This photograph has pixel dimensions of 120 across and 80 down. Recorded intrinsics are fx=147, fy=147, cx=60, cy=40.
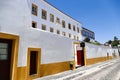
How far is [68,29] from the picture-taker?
36.8 meters

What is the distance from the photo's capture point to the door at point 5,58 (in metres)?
9.89

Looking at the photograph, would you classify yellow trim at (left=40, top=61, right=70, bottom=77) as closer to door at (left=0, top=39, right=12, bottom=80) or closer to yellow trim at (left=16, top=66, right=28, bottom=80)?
yellow trim at (left=16, top=66, right=28, bottom=80)

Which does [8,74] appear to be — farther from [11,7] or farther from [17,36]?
[11,7]

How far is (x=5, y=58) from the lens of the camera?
10.2 metres

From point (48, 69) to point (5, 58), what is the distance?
17.3 feet

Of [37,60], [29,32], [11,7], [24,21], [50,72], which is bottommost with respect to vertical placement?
[50,72]

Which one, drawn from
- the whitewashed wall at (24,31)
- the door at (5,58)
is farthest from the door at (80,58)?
the door at (5,58)

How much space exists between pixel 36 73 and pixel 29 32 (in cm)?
368

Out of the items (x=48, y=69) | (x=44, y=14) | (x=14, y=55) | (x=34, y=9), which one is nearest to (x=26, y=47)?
(x=14, y=55)

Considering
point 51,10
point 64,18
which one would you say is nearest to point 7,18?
point 51,10

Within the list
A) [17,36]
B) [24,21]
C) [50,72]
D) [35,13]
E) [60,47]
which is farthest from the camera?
[35,13]

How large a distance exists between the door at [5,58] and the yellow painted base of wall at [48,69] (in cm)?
86

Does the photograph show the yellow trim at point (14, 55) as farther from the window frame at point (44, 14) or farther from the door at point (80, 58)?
the window frame at point (44, 14)

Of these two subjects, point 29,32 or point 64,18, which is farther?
point 64,18
